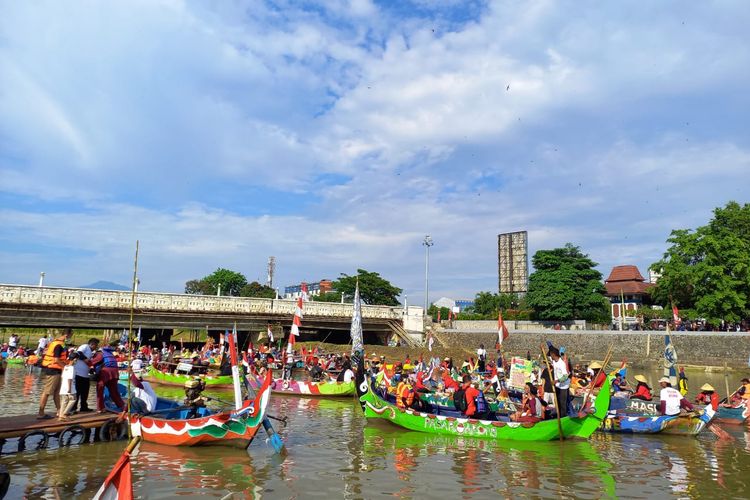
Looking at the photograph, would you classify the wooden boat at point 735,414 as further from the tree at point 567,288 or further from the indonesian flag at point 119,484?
the tree at point 567,288

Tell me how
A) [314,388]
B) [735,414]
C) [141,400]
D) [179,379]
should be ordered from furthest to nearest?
1. [179,379]
2. [314,388]
3. [735,414]
4. [141,400]

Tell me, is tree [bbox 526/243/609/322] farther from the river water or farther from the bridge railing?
Result: the river water

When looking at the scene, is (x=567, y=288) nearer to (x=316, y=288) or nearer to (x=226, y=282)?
(x=226, y=282)

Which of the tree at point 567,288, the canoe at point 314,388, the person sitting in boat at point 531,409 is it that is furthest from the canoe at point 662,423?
the tree at point 567,288

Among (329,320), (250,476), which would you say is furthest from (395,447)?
(329,320)

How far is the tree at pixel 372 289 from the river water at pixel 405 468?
6109 cm

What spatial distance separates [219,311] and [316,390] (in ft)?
59.5

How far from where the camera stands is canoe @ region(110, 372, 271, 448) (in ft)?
40.7

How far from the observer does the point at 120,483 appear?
6.12m

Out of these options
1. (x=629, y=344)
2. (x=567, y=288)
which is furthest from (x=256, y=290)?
(x=629, y=344)

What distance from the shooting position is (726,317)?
41.1 meters

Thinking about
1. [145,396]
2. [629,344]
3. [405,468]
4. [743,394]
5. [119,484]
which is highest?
[629,344]

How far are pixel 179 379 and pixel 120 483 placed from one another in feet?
73.8

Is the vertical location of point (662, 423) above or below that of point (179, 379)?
above
